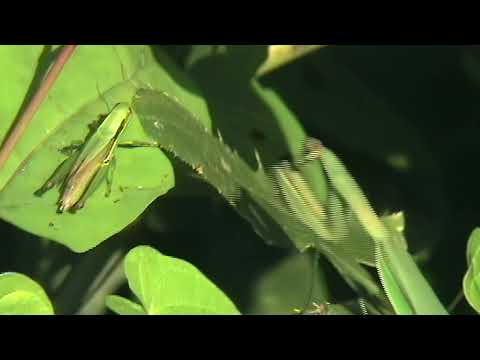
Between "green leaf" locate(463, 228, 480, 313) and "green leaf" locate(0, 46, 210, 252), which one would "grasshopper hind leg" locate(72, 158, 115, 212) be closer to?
"green leaf" locate(0, 46, 210, 252)

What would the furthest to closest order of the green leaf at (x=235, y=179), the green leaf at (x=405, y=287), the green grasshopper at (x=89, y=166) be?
1. the green grasshopper at (x=89, y=166)
2. the green leaf at (x=235, y=179)
3. the green leaf at (x=405, y=287)

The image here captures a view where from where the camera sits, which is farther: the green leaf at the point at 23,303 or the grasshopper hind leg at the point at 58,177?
the grasshopper hind leg at the point at 58,177

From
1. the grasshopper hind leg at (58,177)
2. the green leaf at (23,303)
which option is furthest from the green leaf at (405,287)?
the grasshopper hind leg at (58,177)

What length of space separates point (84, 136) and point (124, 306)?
0.29 metres

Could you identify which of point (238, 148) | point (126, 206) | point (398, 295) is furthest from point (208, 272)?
point (398, 295)

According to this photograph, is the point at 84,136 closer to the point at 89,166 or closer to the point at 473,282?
the point at 89,166

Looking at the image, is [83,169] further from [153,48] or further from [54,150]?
[153,48]

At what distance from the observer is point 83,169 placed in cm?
80

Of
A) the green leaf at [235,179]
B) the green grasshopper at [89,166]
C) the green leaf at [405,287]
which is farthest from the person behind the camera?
the green grasshopper at [89,166]

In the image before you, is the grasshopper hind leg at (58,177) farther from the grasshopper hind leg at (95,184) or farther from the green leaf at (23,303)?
the green leaf at (23,303)

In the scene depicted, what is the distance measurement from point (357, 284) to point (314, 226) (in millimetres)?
66

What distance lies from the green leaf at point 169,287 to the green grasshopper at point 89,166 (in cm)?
18

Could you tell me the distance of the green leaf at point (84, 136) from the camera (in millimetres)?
786

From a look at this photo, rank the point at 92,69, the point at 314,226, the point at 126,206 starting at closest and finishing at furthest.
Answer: the point at 314,226 → the point at 126,206 → the point at 92,69
